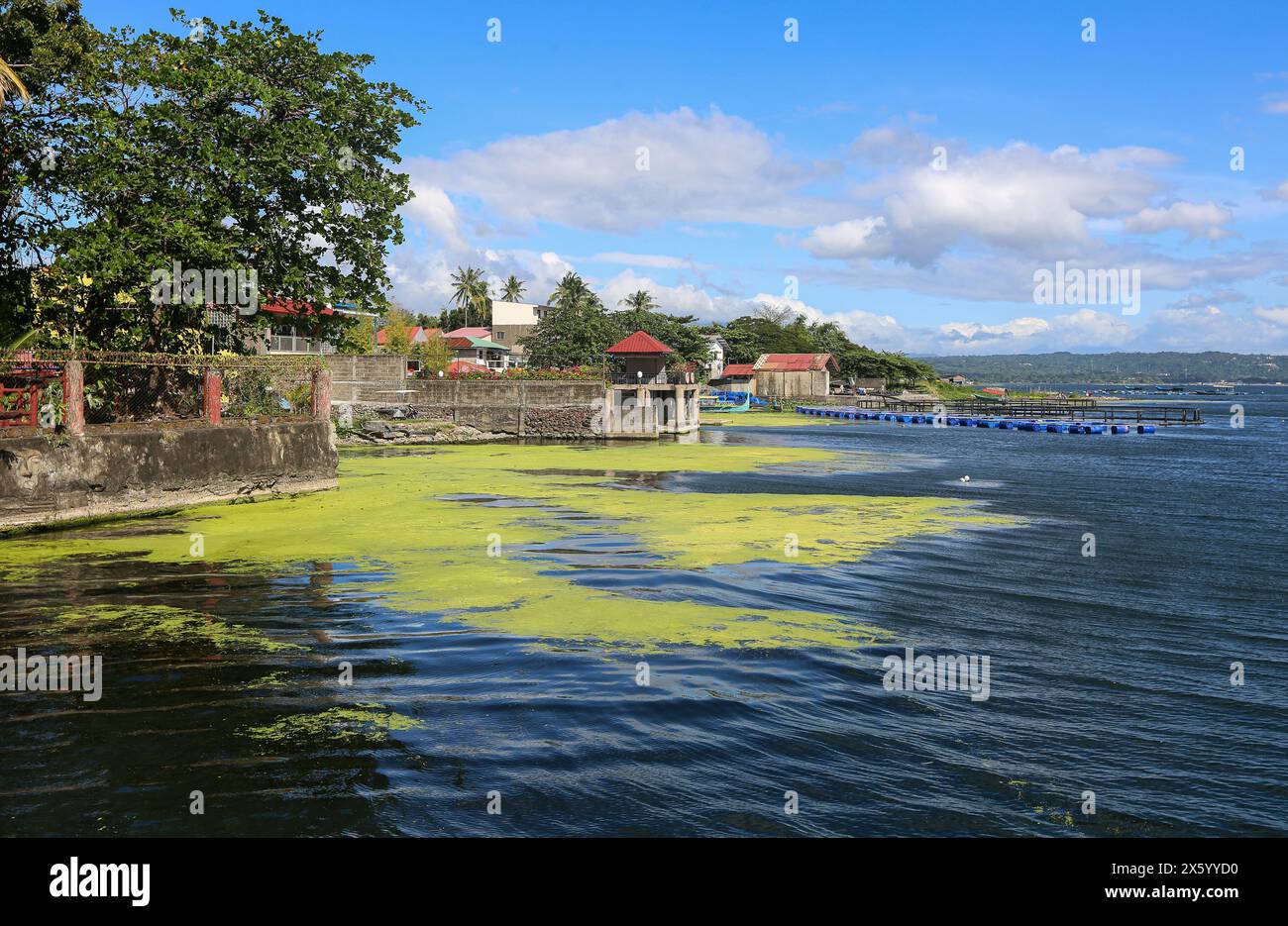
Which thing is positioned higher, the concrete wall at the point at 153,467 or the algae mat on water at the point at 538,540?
the concrete wall at the point at 153,467

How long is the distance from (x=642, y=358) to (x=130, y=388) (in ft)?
130

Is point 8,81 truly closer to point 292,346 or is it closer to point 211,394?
point 211,394

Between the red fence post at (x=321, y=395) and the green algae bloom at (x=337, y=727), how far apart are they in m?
19.0

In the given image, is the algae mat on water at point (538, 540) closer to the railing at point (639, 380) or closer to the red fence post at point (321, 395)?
the red fence post at point (321, 395)

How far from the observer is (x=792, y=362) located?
11612cm

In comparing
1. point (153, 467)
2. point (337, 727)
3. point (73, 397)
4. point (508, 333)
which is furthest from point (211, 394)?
point (508, 333)

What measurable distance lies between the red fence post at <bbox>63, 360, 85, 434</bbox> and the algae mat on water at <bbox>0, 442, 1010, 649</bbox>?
7.41 ft

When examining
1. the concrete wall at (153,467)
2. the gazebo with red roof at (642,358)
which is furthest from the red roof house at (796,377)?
the concrete wall at (153,467)

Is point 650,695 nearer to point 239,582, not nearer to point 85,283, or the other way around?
point 239,582

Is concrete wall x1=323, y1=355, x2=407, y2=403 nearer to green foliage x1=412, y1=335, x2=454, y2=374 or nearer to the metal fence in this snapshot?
green foliage x1=412, y1=335, x2=454, y2=374

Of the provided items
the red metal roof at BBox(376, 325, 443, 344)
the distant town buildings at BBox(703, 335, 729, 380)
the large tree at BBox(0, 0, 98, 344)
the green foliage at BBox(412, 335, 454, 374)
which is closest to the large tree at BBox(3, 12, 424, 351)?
the large tree at BBox(0, 0, 98, 344)

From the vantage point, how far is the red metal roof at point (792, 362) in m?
115

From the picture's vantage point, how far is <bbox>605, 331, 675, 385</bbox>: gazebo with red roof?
5922 centimetres
